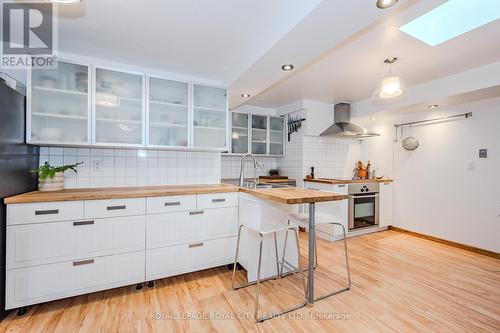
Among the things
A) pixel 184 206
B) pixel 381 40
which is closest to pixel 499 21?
pixel 381 40

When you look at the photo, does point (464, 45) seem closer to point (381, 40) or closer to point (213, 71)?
point (381, 40)

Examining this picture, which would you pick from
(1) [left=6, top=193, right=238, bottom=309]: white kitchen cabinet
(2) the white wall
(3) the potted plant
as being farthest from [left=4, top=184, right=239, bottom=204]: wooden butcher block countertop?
(2) the white wall

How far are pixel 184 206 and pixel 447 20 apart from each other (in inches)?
110

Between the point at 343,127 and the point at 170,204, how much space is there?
3.04 m

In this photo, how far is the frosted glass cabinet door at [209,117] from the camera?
8.64 feet

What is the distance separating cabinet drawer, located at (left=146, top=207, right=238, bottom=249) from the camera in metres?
2.06

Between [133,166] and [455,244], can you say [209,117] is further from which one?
[455,244]

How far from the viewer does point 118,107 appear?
7.47 ft

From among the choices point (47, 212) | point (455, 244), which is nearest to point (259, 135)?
point (47, 212)

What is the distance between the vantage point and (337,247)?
124 inches

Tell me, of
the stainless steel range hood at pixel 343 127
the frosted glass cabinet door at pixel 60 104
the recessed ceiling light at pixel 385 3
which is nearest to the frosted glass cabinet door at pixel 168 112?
the frosted glass cabinet door at pixel 60 104

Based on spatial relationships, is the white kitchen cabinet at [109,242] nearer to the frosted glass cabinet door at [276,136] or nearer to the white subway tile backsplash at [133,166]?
the white subway tile backsplash at [133,166]

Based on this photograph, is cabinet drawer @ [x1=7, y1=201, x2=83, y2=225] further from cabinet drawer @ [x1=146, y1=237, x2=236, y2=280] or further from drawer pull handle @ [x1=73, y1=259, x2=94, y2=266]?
cabinet drawer @ [x1=146, y1=237, x2=236, y2=280]

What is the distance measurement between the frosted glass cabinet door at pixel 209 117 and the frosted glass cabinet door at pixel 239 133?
3.65ft
